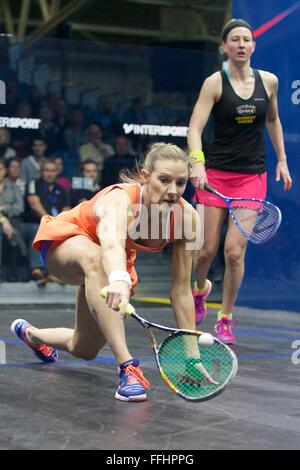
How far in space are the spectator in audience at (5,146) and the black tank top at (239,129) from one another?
3.28m

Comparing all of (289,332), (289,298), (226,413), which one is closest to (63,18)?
(289,298)

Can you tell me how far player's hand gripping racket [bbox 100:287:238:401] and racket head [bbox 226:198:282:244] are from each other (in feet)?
5.96

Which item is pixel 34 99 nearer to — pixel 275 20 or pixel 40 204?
pixel 40 204

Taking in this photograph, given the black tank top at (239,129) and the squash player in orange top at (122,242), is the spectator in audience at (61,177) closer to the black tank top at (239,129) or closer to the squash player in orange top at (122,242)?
the black tank top at (239,129)

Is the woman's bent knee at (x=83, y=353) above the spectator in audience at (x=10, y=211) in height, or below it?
below

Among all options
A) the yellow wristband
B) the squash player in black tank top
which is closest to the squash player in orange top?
the yellow wristband

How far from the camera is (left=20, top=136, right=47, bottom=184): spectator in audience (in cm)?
881

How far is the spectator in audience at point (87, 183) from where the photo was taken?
29.5 ft

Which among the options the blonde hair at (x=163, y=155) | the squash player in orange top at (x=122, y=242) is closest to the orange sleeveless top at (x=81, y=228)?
the squash player in orange top at (x=122, y=242)

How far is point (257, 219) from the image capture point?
5.11 m

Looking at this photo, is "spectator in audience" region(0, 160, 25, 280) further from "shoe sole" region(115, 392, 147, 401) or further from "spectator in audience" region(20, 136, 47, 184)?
"shoe sole" region(115, 392, 147, 401)

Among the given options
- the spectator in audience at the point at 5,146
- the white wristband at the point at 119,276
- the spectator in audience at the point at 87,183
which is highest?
the spectator in audience at the point at 5,146

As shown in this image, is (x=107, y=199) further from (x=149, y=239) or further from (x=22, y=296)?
(x=22, y=296)

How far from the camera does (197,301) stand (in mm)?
5930
